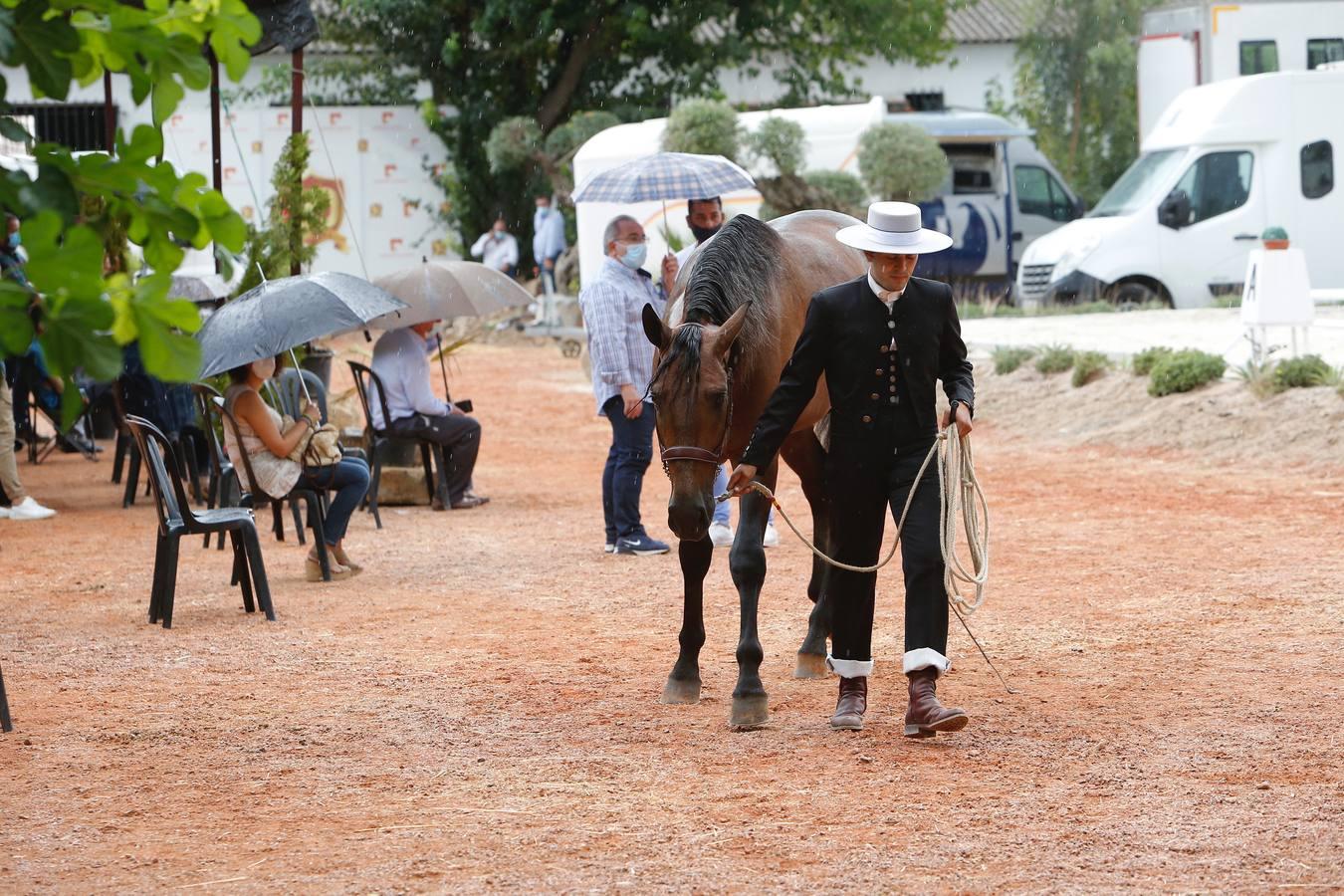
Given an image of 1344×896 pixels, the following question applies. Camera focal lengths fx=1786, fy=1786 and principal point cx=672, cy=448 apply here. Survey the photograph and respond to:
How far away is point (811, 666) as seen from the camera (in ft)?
23.6

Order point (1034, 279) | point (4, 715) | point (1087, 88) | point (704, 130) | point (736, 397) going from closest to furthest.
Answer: point (736, 397), point (4, 715), point (1034, 279), point (704, 130), point (1087, 88)

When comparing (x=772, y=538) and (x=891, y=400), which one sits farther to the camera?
(x=772, y=538)

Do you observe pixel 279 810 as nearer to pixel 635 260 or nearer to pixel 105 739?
pixel 105 739

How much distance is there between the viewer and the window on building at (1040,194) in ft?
88.0

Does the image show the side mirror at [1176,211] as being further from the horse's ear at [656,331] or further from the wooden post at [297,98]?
the horse's ear at [656,331]

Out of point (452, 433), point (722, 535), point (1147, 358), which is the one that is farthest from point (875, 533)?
point (1147, 358)

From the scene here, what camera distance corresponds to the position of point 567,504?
12.9 meters

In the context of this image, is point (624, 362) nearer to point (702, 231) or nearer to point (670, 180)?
point (702, 231)

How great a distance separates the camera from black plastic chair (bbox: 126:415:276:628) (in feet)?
27.9

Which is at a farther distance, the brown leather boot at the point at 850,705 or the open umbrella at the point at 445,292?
the open umbrella at the point at 445,292

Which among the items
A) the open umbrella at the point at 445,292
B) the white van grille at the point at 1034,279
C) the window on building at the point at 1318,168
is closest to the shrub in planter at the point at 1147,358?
the open umbrella at the point at 445,292

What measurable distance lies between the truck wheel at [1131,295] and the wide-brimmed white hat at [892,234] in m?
17.3

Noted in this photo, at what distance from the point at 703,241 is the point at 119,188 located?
16.8ft

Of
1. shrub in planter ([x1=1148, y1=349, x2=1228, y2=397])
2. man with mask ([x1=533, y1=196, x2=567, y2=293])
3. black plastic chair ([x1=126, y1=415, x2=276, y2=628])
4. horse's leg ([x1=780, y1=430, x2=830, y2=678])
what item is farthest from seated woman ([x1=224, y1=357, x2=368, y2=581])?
man with mask ([x1=533, y1=196, x2=567, y2=293])
